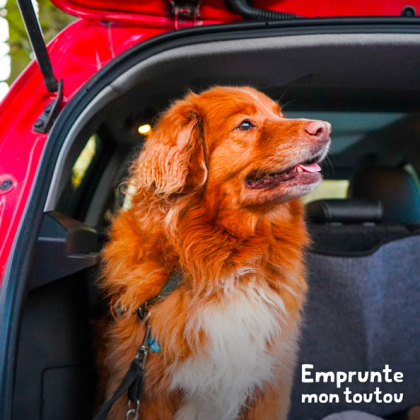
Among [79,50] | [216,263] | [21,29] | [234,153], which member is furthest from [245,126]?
[21,29]

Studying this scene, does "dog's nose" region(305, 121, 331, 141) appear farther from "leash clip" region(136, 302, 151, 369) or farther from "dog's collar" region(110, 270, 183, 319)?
"leash clip" region(136, 302, 151, 369)

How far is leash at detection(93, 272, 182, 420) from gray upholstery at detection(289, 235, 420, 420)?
87cm

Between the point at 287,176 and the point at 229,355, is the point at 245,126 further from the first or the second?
the point at 229,355

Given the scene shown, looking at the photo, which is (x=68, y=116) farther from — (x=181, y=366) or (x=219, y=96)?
(x=181, y=366)

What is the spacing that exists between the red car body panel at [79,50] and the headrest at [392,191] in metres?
1.35

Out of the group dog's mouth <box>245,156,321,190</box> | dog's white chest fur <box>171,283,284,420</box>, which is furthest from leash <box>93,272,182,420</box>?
dog's mouth <box>245,156,321,190</box>

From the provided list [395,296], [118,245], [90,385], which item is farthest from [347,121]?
[90,385]

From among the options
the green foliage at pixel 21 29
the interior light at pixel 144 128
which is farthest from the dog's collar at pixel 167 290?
the green foliage at pixel 21 29

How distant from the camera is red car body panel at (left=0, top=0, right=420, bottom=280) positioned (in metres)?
1.59

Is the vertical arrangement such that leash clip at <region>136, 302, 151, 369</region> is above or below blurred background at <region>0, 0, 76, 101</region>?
below

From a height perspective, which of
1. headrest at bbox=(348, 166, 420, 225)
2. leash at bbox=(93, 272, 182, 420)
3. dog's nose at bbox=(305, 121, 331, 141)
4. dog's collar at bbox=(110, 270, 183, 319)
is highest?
headrest at bbox=(348, 166, 420, 225)

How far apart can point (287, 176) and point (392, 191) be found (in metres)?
1.58

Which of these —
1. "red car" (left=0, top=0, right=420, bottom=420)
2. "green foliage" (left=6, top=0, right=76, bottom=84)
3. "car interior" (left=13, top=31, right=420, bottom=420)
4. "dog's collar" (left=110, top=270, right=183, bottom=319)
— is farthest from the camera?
"green foliage" (left=6, top=0, right=76, bottom=84)

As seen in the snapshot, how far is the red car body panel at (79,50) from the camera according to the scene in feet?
5.22
